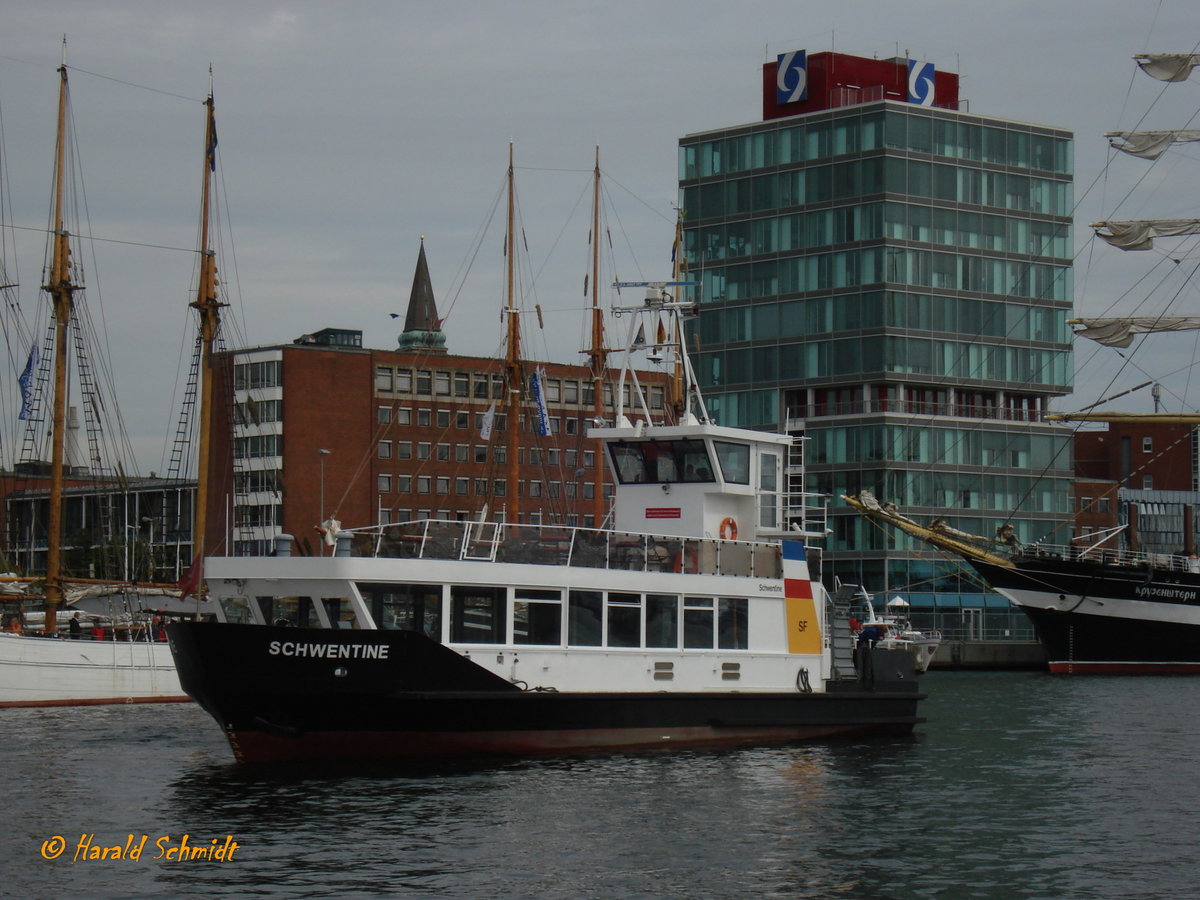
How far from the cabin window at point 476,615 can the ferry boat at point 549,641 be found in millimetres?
27

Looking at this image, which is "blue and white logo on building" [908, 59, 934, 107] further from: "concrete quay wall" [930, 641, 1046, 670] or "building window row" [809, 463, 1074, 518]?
"concrete quay wall" [930, 641, 1046, 670]

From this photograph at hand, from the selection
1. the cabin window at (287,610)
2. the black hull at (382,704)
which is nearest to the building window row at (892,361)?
the black hull at (382,704)

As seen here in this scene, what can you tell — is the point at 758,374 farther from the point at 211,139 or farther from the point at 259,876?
the point at 259,876

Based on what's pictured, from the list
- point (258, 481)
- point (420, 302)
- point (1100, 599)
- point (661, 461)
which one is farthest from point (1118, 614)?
point (420, 302)

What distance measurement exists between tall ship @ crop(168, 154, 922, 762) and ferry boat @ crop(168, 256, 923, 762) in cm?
4

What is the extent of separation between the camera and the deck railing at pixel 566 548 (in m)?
29.6

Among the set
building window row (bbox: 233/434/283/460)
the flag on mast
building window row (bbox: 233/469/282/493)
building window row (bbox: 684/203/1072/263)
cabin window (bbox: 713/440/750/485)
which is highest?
building window row (bbox: 684/203/1072/263)

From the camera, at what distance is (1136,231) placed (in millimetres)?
73938

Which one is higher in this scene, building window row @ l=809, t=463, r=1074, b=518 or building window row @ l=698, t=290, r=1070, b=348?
building window row @ l=698, t=290, r=1070, b=348

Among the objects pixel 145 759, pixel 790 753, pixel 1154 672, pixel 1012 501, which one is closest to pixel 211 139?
pixel 145 759

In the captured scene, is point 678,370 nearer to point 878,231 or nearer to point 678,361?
point 678,361

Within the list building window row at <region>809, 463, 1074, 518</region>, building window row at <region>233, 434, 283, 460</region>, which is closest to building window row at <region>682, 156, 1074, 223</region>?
building window row at <region>809, 463, 1074, 518</region>

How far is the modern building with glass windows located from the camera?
94.0m

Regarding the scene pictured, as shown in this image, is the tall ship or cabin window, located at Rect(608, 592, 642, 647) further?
cabin window, located at Rect(608, 592, 642, 647)
